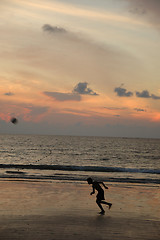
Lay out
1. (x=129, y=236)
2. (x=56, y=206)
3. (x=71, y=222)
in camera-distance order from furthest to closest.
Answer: (x=56, y=206)
(x=71, y=222)
(x=129, y=236)

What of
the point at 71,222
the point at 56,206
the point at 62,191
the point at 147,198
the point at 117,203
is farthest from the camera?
the point at 62,191

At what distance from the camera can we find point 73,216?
12.7 meters

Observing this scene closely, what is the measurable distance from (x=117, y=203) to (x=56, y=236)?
694cm

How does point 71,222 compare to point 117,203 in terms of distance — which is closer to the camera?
point 71,222

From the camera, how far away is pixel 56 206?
48.6 feet

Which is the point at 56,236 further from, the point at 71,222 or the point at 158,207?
the point at 158,207

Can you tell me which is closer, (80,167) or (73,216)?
(73,216)

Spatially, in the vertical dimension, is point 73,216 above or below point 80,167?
above

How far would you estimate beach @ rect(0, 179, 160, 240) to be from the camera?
33.2 feet

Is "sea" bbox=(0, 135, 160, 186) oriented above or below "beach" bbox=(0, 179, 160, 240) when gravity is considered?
below

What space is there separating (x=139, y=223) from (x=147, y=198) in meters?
6.52

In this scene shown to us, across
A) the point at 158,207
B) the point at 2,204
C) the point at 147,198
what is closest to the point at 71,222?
the point at 2,204

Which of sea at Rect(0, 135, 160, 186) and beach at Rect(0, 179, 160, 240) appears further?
sea at Rect(0, 135, 160, 186)

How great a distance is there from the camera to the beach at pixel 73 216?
399 inches
